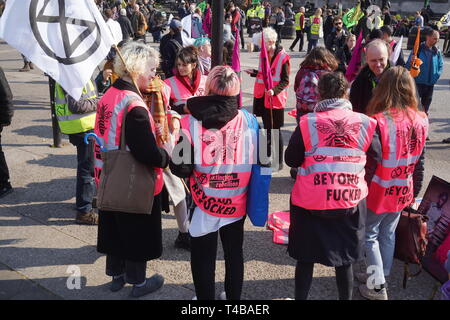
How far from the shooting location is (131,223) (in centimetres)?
333

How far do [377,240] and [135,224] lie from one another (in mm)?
1823

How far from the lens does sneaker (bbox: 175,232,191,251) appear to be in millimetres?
4203

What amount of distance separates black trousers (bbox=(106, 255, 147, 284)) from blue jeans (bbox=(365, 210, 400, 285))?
5.47 feet

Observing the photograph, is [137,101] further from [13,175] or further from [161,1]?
[161,1]

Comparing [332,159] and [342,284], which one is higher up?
[332,159]

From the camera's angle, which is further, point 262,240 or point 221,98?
point 262,240

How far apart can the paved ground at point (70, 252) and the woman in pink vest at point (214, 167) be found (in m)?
0.66

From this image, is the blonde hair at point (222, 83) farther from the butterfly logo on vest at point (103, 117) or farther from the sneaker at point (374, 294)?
the sneaker at point (374, 294)

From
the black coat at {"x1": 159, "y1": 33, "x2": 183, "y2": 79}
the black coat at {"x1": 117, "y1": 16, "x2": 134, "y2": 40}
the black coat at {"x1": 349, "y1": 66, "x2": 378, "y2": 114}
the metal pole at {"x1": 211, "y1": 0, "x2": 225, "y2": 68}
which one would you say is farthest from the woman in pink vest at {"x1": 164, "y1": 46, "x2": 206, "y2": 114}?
the black coat at {"x1": 117, "y1": 16, "x2": 134, "y2": 40}

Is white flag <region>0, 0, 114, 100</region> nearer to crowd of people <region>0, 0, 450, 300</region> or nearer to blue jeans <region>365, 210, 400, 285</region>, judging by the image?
crowd of people <region>0, 0, 450, 300</region>

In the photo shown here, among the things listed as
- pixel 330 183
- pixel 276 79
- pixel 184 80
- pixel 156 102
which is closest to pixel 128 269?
pixel 156 102

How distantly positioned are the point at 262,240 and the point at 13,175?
3380mm

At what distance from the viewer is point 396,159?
3.29 metres

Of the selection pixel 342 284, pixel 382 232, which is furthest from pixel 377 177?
pixel 342 284
